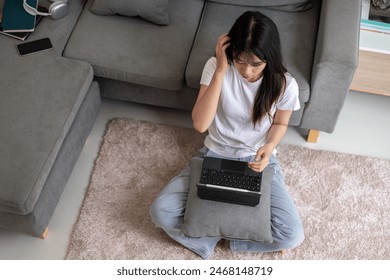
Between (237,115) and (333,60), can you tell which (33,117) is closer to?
(237,115)

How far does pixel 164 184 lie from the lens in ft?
7.79

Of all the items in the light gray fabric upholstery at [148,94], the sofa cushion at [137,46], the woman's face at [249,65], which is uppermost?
the woman's face at [249,65]

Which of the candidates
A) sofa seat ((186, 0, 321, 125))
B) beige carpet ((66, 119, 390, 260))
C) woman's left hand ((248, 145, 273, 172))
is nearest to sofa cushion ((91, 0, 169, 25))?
sofa seat ((186, 0, 321, 125))

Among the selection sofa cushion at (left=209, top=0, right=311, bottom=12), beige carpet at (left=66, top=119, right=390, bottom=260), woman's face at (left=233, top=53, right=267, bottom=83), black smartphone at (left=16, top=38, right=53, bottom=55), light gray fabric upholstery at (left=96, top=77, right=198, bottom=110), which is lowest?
beige carpet at (left=66, top=119, right=390, bottom=260)

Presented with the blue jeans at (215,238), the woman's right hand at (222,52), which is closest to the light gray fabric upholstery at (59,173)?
the blue jeans at (215,238)

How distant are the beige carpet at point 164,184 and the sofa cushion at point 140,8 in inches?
20.1

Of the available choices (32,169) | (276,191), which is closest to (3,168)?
(32,169)

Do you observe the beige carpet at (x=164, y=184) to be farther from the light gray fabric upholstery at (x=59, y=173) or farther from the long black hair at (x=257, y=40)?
the long black hair at (x=257, y=40)

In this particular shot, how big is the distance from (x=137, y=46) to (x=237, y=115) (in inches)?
24.0

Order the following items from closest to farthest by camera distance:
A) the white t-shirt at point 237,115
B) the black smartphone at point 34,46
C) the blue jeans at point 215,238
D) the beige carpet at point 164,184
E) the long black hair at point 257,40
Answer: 1. the long black hair at point 257,40
2. the white t-shirt at point 237,115
3. the blue jeans at point 215,238
4. the beige carpet at point 164,184
5. the black smartphone at point 34,46

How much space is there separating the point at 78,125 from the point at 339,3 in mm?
1223

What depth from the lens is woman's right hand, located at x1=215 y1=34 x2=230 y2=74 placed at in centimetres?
177

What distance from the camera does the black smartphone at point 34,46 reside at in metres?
2.32

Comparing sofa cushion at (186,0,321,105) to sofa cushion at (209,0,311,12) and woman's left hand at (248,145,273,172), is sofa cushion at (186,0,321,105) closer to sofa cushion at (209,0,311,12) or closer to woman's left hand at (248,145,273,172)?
sofa cushion at (209,0,311,12)
